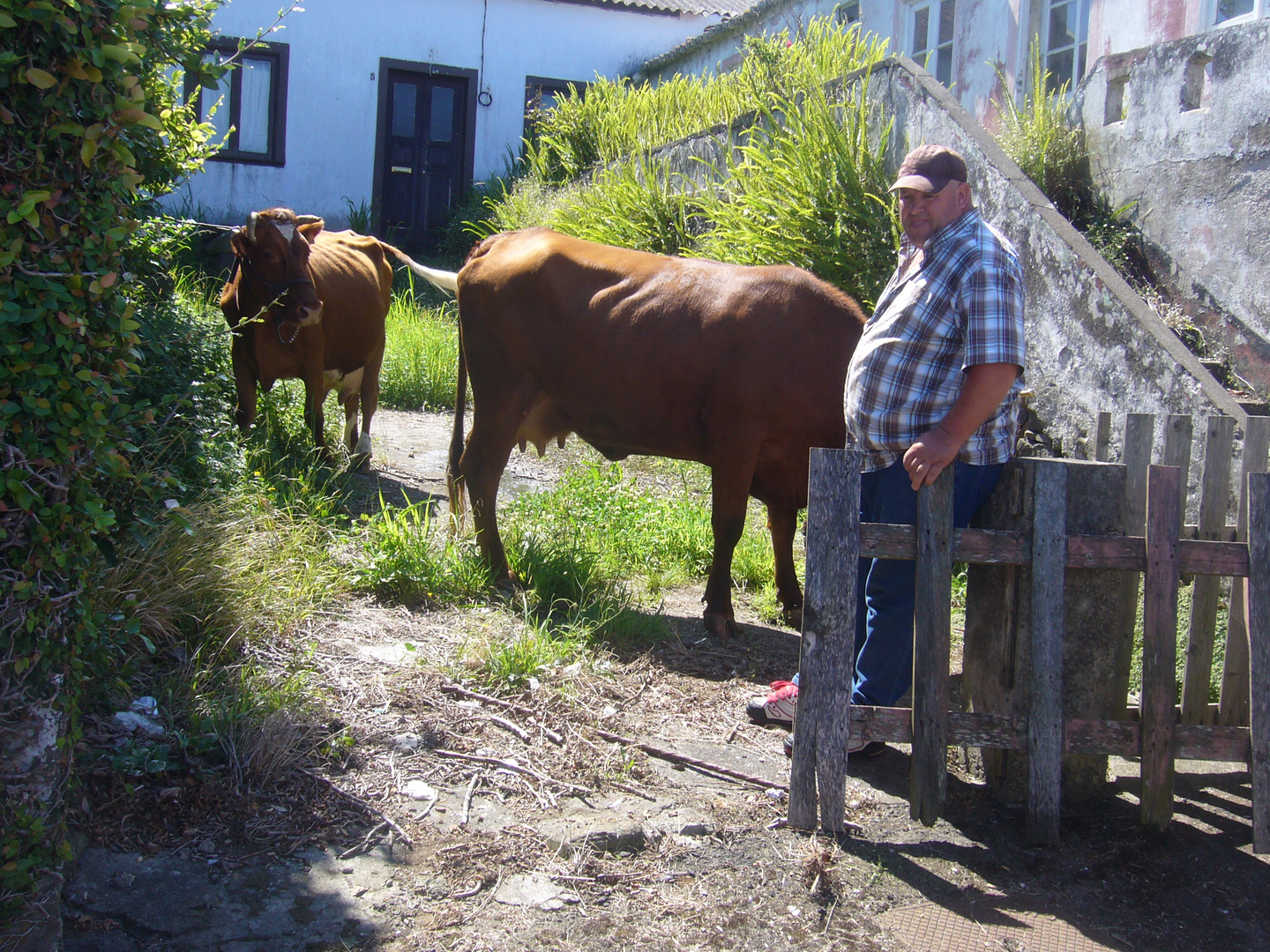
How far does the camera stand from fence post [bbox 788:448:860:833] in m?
3.10

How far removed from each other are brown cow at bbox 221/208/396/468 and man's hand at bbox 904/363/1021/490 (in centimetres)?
447

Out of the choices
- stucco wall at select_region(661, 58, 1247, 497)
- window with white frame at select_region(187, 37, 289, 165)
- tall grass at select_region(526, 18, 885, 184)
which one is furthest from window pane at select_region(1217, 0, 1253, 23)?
window with white frame at select_region(187, 37, 289, 165)

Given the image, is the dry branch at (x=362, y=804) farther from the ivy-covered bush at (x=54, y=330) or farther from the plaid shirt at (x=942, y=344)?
the plaid shirt at (x=942, y=344)

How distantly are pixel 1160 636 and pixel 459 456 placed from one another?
3.91m

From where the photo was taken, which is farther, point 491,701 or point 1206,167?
point 1206,167

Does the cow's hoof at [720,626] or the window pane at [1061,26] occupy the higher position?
the window pane at [1061,26]

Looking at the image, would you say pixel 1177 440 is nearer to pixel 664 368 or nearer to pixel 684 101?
pixel 664 368

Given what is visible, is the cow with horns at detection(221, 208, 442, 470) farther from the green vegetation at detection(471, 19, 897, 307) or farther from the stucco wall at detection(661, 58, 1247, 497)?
the stucco wall at detection(661, 58, 1247, 497)

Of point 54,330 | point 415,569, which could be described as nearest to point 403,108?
point 415,569

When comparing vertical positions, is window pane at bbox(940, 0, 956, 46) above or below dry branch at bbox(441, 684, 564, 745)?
above

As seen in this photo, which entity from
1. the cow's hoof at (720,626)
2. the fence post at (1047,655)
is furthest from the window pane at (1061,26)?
the fence post at (1047,655)

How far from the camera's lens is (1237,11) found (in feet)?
25.9

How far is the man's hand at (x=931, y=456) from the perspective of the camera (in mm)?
3074

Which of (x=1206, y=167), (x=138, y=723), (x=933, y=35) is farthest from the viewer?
(x=933, y=35)
